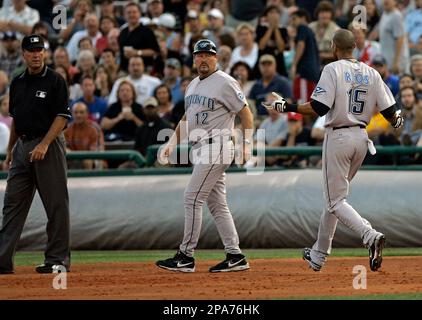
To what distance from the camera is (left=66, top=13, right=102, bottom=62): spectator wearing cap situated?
774 inches

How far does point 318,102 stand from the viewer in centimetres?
935

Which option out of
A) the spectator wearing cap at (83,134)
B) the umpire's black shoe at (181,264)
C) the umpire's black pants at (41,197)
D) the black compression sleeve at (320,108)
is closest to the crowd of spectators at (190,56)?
the spectator wearing cap at (83,134)

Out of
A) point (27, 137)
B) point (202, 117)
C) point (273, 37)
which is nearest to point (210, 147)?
point (202, 117)

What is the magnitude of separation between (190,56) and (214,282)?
993cm

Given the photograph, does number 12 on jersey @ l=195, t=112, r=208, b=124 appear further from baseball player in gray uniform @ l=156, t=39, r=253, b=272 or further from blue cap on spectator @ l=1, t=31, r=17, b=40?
blue cap on spectator @ l=1, t=31, r=17, b=40

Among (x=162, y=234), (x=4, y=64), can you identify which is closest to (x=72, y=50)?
(x=4, y=64)

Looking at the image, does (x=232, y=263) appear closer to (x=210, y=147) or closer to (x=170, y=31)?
(x=210, y=147)

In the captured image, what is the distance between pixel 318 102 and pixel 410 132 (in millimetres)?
6182

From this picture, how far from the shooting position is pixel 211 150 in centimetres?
1014

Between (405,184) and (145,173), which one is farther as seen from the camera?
(145,173)

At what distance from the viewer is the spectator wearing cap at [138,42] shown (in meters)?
18.6

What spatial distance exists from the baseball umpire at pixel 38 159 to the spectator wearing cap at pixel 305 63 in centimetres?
736

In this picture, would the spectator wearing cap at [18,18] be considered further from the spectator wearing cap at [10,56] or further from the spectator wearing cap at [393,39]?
the spectator wearing cap at [393,39]
